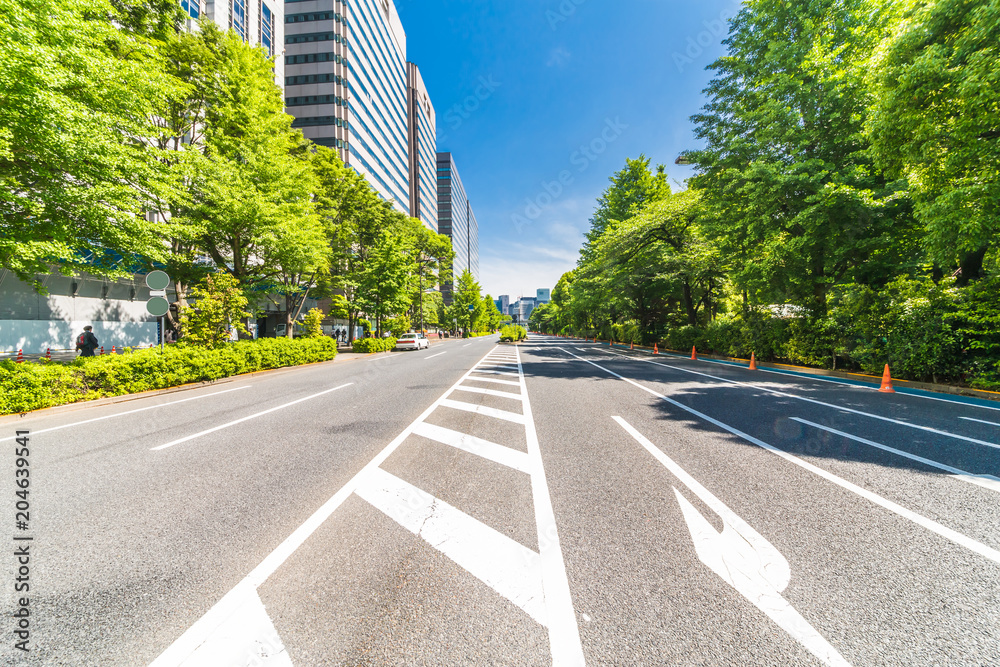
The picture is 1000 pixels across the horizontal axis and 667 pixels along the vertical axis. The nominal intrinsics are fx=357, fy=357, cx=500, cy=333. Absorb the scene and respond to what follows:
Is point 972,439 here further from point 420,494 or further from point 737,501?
point 420,494

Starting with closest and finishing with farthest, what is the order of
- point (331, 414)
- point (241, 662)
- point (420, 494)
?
point (241, 662)
point (420, 494)
point (331, 414)

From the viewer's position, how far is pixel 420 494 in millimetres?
3600

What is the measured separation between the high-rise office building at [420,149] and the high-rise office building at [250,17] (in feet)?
122

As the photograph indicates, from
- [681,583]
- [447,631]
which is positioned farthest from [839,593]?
[447,631]

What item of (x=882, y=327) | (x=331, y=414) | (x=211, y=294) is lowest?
(x=331, y=414)

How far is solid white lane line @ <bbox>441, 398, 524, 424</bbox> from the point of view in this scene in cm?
659

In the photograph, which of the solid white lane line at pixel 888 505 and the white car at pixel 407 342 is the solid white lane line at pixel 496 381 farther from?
the white car at pixel 407 342

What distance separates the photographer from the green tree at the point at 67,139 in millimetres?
7367

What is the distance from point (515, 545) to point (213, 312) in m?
14.6

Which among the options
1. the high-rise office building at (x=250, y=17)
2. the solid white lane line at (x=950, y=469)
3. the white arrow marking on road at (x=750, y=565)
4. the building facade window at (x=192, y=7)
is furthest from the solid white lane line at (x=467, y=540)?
the building facade window at (x=192, y=7)

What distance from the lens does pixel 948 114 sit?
838cm

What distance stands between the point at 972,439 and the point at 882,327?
7.18 meters

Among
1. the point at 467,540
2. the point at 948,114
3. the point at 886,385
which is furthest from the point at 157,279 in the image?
the point at 948,114

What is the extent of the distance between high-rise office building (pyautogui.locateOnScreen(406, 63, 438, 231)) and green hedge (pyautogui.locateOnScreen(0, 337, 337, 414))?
217ft
